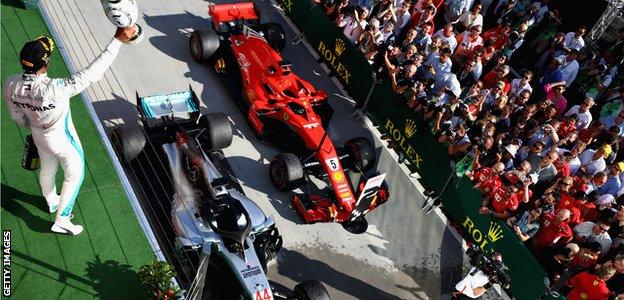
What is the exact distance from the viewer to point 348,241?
9.98m

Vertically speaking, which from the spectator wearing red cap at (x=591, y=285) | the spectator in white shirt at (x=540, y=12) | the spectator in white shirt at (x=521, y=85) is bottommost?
the spectator wearing red cap at (x=591, y=285)

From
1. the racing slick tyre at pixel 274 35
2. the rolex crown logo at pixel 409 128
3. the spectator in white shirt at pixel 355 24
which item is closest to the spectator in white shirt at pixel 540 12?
the spectator in white shirt at pixel 355 24

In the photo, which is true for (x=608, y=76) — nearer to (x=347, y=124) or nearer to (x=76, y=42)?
(x=347, y=124)

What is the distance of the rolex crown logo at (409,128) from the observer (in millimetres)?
10836

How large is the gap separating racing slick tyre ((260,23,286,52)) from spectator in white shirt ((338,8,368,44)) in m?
1.28

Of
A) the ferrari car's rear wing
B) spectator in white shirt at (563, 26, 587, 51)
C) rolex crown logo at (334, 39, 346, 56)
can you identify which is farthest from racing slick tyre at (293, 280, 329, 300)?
spectator in white shirt at (563, 26, 587, 51)

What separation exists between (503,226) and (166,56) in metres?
7.07

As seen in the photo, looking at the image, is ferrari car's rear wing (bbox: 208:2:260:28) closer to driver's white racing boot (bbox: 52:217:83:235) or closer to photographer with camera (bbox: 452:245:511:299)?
driver's white racing boot (bbox: 52:217:83:235)

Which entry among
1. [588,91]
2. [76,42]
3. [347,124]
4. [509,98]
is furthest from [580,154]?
[76,42]

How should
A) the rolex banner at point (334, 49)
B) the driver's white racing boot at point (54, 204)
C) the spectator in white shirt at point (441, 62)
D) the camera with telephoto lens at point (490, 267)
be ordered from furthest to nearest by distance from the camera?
the rolex banner at point (334, 49), the spectator in white shirt at point (441, 62), the camera with telephoto lens at point (490, 267), the driver's white racing boot at point (54, 204)

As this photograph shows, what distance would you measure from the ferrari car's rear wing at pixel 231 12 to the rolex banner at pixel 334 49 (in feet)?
4.11

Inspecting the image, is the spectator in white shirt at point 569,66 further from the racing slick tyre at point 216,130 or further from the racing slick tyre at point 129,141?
the racing slick tyre at point 129,141

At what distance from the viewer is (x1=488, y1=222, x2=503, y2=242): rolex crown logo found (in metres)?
9.40

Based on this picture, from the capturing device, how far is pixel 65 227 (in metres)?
7.05
